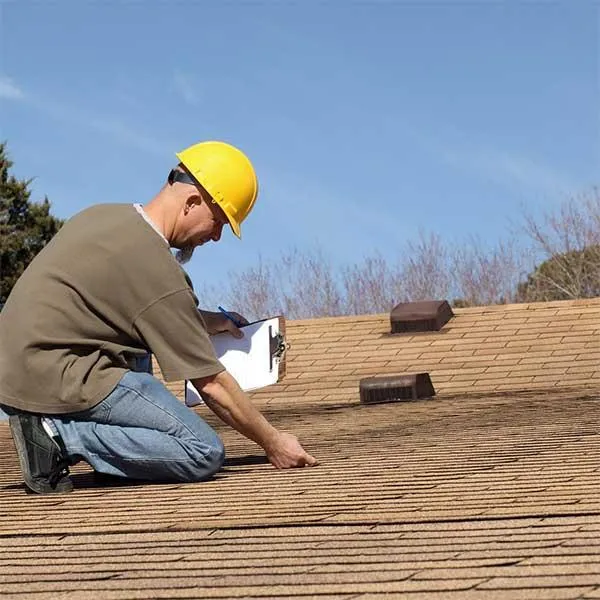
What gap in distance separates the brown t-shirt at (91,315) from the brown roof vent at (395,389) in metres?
3.83

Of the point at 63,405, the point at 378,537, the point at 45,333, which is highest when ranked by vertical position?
the point at 45,333

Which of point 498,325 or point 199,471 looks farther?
point 498,325

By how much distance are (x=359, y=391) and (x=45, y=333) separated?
432 cm

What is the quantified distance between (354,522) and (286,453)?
1194mm

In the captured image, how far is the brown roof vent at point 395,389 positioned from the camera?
7.43 metres

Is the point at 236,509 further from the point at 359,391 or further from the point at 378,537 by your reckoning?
the point at 359,391

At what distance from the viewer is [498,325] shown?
31.0ft

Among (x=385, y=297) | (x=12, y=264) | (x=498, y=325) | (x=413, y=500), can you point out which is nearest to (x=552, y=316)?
(x=498, y=325)

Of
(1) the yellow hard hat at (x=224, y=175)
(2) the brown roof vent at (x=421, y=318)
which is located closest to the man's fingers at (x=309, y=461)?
(1) the yellow hard hat at (x=224, y=175)

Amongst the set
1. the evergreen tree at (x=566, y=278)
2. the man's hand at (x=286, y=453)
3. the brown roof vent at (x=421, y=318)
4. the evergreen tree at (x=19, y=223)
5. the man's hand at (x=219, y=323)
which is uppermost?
the evergreen tree at (x=19, y=223)

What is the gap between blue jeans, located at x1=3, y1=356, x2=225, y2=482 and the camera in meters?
3.75

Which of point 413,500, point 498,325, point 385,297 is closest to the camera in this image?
point 413,500

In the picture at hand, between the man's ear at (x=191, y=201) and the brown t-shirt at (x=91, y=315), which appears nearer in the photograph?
the brown t-shirt at (x=91, y=315)

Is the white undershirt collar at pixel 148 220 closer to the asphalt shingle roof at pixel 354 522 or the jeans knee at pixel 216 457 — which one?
the jeans knee at pixel 216 457
